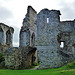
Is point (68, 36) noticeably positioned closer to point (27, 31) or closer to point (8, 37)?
point (27, 31)

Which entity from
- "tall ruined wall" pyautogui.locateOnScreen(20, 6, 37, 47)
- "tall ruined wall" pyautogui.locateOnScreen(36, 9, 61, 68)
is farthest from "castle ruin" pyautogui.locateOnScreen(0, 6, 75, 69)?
"tall ruined wall" pyautogui.locateOnScreen(20, 6, 37, 47)

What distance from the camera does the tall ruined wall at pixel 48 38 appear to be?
44.4 ft

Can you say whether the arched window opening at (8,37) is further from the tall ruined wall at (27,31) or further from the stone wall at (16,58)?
the stone wall at (16,58)

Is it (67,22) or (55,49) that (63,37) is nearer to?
(67,22)

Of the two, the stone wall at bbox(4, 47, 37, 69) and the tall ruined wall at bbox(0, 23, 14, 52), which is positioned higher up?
the tall ruined wall at bbox(0, 23, 14, 52)

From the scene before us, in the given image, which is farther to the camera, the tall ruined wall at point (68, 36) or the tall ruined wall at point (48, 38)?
the tall ruined wall at point (68, 36)

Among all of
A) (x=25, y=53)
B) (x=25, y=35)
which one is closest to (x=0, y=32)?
(x=25, y=35)

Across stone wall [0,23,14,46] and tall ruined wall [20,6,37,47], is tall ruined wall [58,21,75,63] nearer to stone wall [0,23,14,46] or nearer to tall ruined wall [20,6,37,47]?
tall ruined wall [20,6,37,47]

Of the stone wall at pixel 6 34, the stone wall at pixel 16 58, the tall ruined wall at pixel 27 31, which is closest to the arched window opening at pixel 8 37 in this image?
the stone wall at pixel 6 34

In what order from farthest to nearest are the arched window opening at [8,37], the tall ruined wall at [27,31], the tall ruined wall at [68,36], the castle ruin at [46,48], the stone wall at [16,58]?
the arched window opening at [8,37] → the tall ruined wall at [27,31] → the tall ruined wall at [68,36] → the stone wall at [16,58] → the castle ruin at [46,48]

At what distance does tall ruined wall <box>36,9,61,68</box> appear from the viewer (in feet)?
44.4

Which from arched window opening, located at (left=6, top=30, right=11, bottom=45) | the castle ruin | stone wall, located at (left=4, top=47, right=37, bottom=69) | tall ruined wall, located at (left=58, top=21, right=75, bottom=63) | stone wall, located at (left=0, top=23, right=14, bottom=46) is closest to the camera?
the castle ruin

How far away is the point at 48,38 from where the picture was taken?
1384 centimetres

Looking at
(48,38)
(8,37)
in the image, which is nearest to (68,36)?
(48,38)
